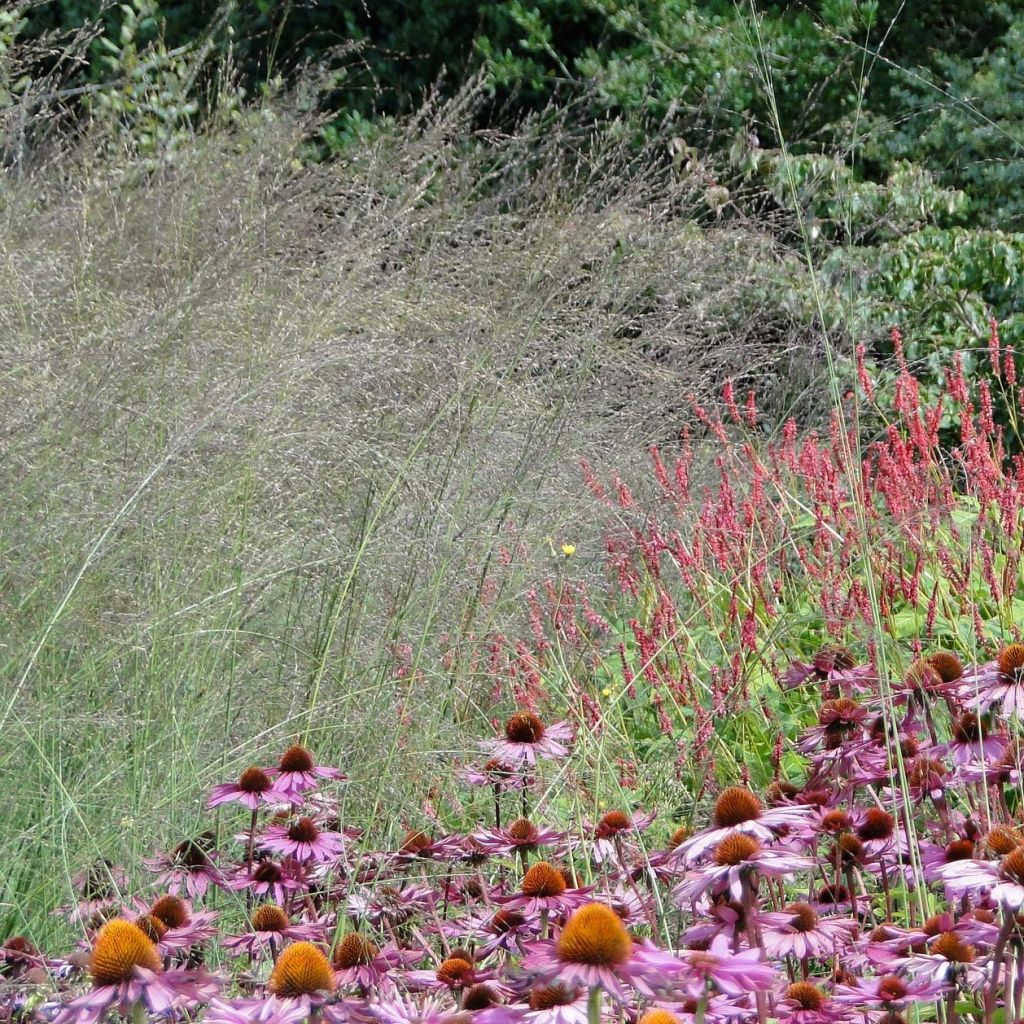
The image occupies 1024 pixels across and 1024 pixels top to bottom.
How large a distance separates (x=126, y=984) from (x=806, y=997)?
552mm

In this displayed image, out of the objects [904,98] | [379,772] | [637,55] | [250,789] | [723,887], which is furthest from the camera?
[637,55]

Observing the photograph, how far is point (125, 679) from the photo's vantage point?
239cm

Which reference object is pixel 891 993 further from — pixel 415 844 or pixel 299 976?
pixel 415 844

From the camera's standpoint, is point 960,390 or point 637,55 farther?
point 637,55

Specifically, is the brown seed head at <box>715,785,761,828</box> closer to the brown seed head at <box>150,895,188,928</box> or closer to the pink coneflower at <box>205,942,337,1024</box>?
the pink coneflower at <box>205,942,337,1024</box>

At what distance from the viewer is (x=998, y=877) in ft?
3.74

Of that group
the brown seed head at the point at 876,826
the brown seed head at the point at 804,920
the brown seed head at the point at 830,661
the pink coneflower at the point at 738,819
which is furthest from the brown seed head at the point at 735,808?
the brown seed head at the point at 830,661

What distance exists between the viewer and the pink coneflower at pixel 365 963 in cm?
129

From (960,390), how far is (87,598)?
189cm

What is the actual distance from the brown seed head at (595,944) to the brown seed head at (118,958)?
283 mm

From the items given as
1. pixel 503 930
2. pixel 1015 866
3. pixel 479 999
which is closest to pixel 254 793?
pixel 503 930

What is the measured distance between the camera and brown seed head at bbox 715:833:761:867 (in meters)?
1.11

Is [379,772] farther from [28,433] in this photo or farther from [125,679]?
[28,433]

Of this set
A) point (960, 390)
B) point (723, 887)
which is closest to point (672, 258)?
point (960, 390)
